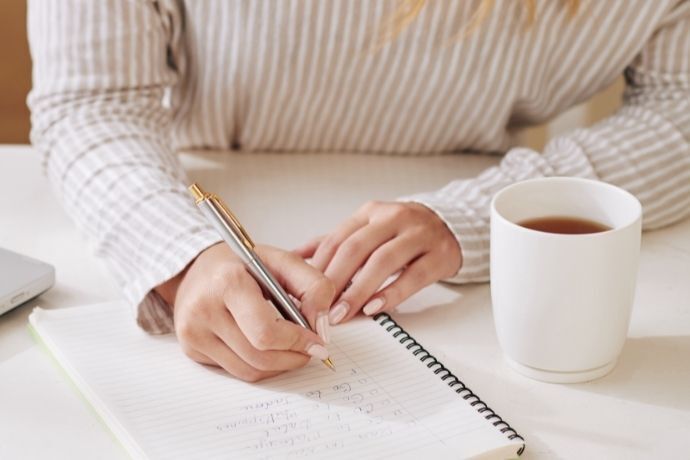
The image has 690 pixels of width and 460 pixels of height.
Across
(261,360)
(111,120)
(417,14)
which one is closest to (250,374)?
(261,360)

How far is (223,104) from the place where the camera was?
3.85ft

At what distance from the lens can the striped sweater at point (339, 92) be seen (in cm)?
99

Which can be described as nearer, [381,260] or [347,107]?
[381,260]

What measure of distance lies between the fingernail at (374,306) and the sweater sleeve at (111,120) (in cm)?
19

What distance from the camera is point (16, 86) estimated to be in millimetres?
2012

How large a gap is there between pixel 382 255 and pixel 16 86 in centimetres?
138

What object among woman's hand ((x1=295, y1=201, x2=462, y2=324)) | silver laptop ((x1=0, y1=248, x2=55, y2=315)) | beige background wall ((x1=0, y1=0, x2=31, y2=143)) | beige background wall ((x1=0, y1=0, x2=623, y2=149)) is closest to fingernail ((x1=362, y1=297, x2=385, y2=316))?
woman's hand ((x1=295, y1=201, x2=462, y2=324))

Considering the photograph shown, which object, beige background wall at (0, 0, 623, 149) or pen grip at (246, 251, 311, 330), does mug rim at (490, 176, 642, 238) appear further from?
beige background wall at (0, 0, 623, 149)

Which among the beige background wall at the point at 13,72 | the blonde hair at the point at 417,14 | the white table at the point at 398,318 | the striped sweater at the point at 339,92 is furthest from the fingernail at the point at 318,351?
the beige background wall at the point at 13,72

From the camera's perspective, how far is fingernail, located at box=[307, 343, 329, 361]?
29.1 inches

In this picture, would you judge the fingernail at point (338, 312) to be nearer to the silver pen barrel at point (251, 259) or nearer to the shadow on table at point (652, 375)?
the silver pen barrel at point (251, 259)

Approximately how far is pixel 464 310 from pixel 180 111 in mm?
509

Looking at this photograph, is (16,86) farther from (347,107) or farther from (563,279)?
(563,279)

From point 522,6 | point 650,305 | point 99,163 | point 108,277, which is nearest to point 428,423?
point 650,305
